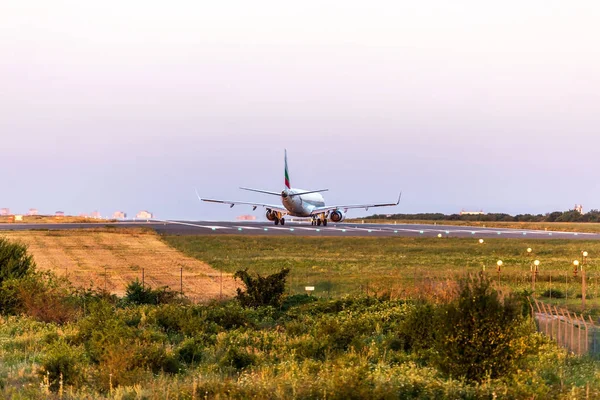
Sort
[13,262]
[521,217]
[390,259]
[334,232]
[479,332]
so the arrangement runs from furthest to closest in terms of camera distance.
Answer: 1. [521,217]
2. [334,232]
3. [390,259]
4. [13,262]
5. [479,332]

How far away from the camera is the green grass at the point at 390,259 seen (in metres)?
43.8

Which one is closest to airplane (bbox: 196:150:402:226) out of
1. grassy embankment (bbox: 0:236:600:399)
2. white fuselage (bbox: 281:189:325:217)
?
white fuselage (bbox: 281:189:325:217)

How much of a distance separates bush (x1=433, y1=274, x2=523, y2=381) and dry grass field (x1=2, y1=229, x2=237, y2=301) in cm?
2266

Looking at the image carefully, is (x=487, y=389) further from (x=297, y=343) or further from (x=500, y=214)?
(x=500, y=214)

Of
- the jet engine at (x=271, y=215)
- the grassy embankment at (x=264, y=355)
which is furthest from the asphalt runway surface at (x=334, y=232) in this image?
the grassy embankment at (x=264, y=355)

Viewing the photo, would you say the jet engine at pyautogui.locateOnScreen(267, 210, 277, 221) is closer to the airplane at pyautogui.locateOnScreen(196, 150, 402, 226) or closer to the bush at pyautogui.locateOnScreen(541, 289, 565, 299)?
the airplane at pyautogui.locateOnScreen(196, 150, 402, 226)

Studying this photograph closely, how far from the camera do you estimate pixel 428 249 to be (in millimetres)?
71125

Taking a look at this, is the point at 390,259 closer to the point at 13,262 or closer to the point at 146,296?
the point at 146,296

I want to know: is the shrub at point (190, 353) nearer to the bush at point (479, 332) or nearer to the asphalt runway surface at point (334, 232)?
the bush at point (479, 332)

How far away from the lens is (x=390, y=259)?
61.9 m

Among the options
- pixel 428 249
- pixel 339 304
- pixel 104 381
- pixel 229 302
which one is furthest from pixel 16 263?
pixel 428 249

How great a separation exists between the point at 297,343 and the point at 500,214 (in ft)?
597

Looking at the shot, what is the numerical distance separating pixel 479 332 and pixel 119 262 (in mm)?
44953

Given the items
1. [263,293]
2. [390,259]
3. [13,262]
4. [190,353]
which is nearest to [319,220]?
[390,259]
